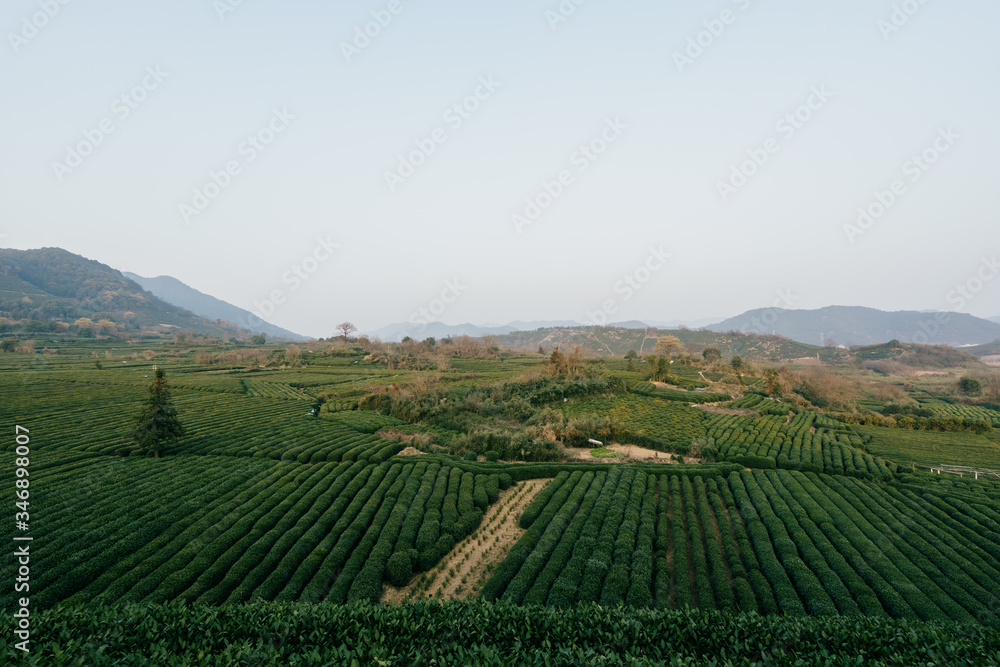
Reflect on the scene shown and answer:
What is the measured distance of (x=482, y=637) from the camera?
10.2 metres

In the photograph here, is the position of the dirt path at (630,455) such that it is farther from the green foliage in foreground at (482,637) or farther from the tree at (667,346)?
the tree at (667,346)

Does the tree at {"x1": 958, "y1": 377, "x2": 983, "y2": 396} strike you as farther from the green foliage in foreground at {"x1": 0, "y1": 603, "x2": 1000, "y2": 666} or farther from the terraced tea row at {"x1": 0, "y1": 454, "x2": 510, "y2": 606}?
the terraced tea row at {"x1": 0, "y1": 454, "x2": 510, "y2": 606}

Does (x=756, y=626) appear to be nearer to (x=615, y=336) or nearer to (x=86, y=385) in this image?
(x=86, y=385)

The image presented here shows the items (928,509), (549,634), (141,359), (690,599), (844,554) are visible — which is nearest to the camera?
(549,634)

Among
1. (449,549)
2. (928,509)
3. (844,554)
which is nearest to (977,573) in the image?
(844,554)

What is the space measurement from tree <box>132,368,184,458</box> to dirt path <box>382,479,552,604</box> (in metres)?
24.5

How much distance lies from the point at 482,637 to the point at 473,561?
Answer: 10.7m

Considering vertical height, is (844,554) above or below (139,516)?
below

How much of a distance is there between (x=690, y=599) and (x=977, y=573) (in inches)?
488

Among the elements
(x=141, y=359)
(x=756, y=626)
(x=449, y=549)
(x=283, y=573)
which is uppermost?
(x=141, y=359)

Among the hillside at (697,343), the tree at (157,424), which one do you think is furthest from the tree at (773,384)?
the tree at (157,424)

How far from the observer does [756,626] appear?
10789 millimetres

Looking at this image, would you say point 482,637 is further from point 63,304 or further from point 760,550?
point 63,304

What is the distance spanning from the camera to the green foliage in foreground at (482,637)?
891 cm
